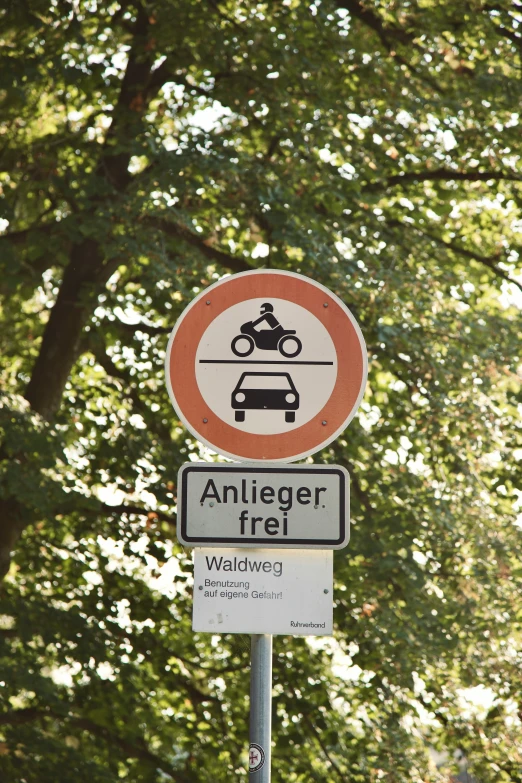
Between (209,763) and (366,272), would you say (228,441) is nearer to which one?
(366,272)

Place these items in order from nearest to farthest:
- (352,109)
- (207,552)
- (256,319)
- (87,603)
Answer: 1. (207,552)
2. (256,319)
3. (352,109)
4. (87,603)

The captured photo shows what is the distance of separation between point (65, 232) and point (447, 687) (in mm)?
3789

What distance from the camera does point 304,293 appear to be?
2.67 m

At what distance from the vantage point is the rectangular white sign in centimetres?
246

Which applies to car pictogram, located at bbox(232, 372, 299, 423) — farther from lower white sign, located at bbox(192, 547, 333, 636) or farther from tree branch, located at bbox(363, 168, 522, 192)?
tree branch, located at bbox(363, 168, 522, 192)

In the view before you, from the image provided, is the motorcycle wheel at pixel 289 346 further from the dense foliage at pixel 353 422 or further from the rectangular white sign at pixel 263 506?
the dense foliage at pixel 353 422

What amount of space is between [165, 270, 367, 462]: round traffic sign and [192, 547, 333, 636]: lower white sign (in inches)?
10.0

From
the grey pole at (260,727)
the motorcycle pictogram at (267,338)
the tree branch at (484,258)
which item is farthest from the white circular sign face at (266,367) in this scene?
the tree branch at (484,258)

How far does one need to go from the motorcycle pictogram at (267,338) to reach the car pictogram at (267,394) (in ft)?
0.21

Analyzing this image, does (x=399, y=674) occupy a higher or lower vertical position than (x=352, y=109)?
lower

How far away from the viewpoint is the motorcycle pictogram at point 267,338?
8.54 feet

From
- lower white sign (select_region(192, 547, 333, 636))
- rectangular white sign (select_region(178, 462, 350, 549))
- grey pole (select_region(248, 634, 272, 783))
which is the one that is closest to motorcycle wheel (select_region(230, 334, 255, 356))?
rectangular white sign (select_region(178, 462, 350, 549))

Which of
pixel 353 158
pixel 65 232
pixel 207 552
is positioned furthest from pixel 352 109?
pixel 207 552

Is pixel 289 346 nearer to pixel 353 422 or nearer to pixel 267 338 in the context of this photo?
pixel 267 338
